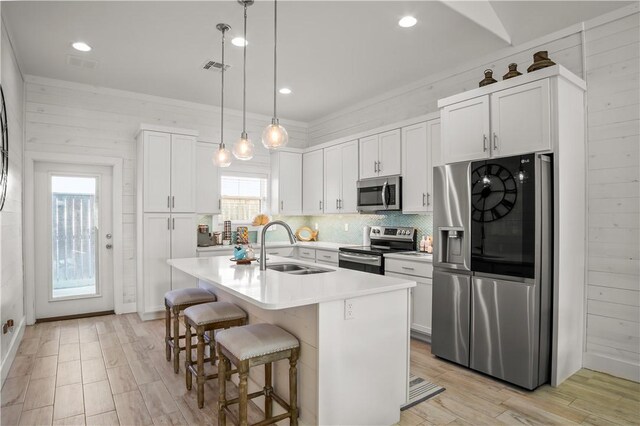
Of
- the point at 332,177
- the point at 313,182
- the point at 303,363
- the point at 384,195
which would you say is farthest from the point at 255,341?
the point at 313,182

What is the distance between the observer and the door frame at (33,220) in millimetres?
4332

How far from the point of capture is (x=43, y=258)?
14.8 ft

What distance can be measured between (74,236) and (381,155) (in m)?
3.99

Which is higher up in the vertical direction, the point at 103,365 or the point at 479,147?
the point at 479,147

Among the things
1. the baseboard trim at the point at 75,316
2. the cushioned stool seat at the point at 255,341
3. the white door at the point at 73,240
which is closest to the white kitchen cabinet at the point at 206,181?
the white door at the point at 73,240

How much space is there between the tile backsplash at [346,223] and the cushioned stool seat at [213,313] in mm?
2540

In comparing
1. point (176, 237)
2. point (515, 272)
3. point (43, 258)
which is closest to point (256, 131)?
point (176, 237)

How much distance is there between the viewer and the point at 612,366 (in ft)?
9.81

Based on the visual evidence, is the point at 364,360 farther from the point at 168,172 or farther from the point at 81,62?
the point at 81,62

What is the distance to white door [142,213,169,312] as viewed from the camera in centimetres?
461

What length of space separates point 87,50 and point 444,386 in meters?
4.48

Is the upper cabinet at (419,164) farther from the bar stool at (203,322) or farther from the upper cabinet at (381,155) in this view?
the bar stool at (203,322)

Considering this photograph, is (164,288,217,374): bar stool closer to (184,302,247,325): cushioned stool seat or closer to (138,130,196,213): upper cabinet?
(184,302,247,325): cushioned stool seat

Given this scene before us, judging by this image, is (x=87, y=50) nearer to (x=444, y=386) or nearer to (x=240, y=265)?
(x=240, y=265)
